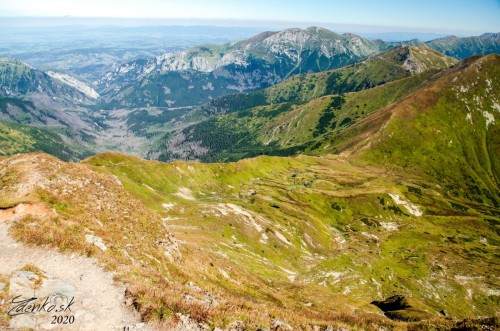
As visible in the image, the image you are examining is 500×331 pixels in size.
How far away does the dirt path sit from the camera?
878 inches

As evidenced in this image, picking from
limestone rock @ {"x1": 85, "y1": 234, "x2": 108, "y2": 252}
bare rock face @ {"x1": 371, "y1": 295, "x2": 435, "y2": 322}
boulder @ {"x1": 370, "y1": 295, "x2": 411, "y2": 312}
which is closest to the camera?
limestone rock @ {"x1": 85, "y1": 234, "x2": 108, "y2": 252}

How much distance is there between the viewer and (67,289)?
25547 millimetres

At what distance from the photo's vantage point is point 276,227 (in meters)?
160

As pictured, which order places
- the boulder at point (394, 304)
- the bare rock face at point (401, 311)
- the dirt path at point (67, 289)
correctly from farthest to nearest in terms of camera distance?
the boulder at point (394, 304), the bare rock face at point (401, 311), the dirt path at point (67, 289)

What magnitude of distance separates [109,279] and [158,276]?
585 cm

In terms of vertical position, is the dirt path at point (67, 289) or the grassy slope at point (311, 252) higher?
the dirt path at point (67, 289)

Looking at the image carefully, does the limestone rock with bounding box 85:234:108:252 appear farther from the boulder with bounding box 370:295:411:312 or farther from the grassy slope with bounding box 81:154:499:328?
the boulder with bounding box 370:295:411:312

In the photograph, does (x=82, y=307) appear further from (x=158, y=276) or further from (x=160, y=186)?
(x=160, y=186)

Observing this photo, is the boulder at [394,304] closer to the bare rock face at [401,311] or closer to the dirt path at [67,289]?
the bare rock face at [401,311]

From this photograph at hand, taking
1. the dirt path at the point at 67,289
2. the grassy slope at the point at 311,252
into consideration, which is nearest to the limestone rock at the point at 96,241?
the dirt path at the point at 67,289

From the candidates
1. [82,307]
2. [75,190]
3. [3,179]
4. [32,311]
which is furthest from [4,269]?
[3,179]

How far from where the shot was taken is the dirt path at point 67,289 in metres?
22.3

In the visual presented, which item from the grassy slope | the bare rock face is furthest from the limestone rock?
the bare rock face

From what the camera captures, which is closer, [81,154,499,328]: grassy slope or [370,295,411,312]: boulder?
[370,295,411,312]: boulder
